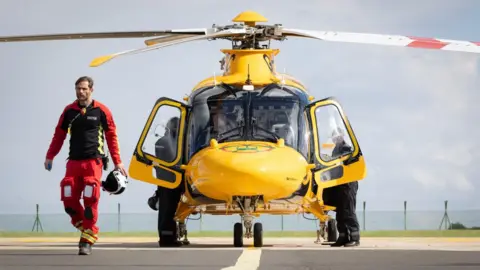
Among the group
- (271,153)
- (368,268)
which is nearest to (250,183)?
(271,153)

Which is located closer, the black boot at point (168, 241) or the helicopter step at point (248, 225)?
the helicopter step at point (248, 225)

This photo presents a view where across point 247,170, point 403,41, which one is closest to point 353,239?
point 247,170

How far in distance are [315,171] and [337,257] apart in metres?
6.52

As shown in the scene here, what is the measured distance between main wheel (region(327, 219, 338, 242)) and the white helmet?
800 cm

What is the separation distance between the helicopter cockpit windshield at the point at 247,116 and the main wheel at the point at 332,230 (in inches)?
110

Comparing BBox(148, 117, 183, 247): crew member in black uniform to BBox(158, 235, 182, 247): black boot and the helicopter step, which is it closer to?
BBox(158, 235, 182, 247): black boot

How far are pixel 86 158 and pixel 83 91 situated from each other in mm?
862

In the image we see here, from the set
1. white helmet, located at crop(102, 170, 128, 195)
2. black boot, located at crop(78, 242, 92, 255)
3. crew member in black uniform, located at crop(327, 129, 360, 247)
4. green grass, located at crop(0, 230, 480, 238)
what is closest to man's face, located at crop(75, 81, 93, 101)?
white helmet, located at crop(102, 170, 128, 195)

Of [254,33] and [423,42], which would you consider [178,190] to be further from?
[423,42]

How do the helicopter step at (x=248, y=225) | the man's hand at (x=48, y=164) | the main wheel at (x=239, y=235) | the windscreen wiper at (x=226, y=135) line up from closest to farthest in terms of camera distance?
1. the man's hand at (x=48, y=164)
2. the helicopter step at (x=248, y=225)
3. the main wheel at (x=239, y=235)
4. the windscreen wiper at (x=226, y=135)

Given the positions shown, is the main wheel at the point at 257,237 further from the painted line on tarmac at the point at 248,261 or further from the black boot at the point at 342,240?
the painted line on tarmac at the point at 248,261

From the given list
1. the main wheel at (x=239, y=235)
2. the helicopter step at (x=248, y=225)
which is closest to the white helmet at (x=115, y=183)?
the helicopter step at (x=248, y=225)

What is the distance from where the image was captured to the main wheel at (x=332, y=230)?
22594 mm

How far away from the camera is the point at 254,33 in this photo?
Answer: 22078 millimetres
